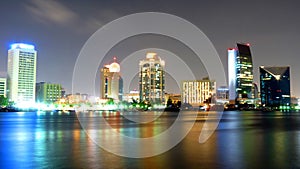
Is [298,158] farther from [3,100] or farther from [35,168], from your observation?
[3,100]

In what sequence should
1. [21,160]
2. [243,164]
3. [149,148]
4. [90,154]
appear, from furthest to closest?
[149,148] < [90,154] < [21,160] < [243,164]

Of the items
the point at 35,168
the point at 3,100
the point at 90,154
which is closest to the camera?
the point at 35,168

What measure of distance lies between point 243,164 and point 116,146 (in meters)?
9.23

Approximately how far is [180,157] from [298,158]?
19.4 feet

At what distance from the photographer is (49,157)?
59.5 feet

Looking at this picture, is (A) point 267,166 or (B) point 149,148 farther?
(B) point 149,148

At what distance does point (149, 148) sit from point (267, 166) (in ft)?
26.8

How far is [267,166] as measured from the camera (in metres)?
15.6

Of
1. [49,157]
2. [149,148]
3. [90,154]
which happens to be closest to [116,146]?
[149,148]

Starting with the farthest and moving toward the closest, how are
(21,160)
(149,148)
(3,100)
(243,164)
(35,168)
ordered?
1. (3,100)
2. (149,148)
3. (21,160)
4. (243,164)
5. (35,168)

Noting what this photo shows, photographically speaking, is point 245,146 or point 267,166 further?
point 245,146

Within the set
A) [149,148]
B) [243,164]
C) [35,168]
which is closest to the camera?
[35,168]

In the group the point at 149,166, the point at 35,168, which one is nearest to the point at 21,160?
the point at 35,168

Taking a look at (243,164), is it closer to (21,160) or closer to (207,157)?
(207,157)
